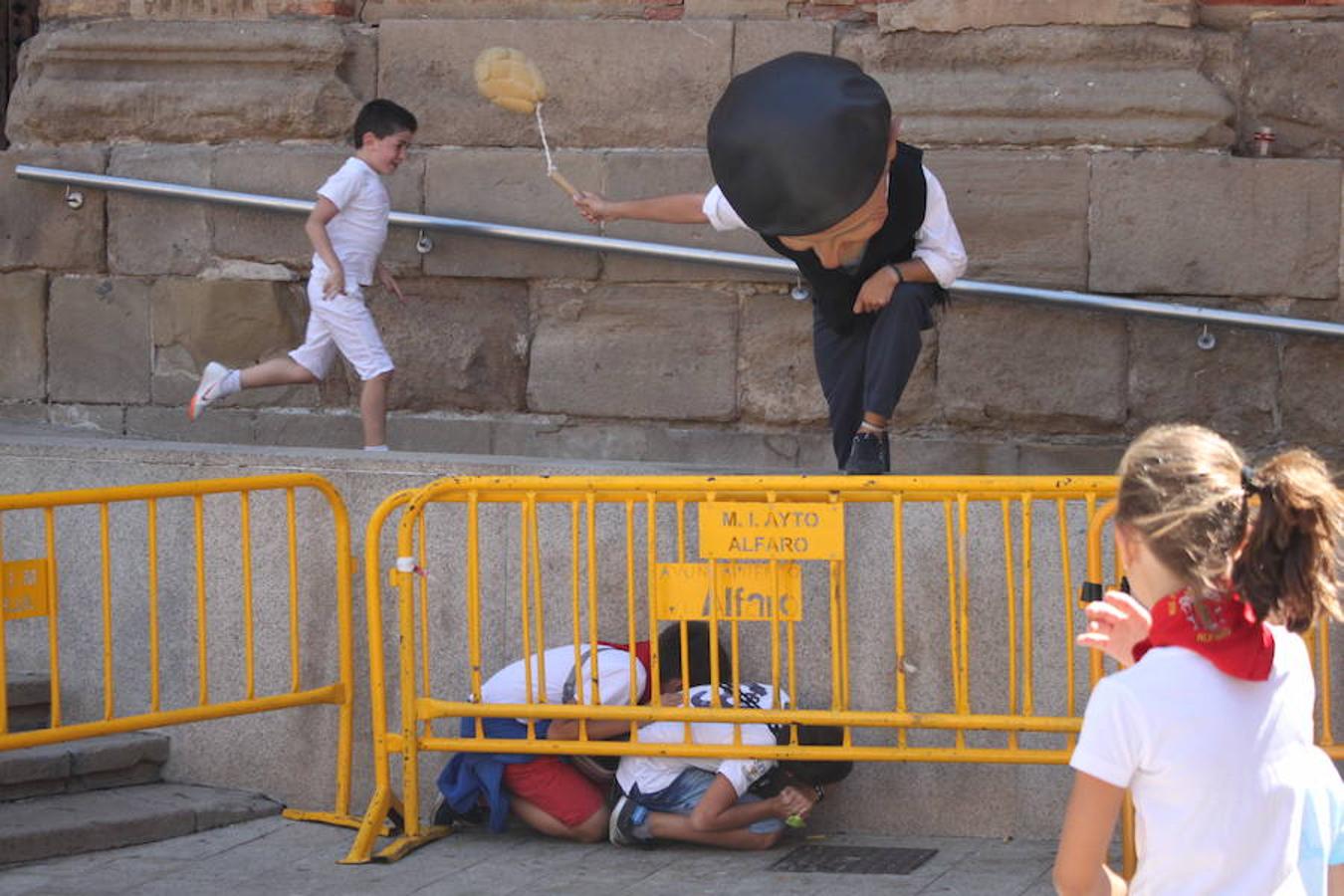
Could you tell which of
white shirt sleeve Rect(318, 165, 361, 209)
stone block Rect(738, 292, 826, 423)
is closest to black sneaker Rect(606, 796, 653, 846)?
stone block Rect(738, 292, 826, 423)

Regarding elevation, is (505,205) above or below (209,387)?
above

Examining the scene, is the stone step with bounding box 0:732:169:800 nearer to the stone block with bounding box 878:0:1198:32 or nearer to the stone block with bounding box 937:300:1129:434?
the stone block with bounding box 937:300:1129:434

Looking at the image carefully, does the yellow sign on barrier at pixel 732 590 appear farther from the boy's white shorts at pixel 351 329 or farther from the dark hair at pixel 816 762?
the boy's white shorts at pixel 351 329

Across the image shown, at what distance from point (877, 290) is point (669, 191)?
7.42ft

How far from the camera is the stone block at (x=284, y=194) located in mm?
8844

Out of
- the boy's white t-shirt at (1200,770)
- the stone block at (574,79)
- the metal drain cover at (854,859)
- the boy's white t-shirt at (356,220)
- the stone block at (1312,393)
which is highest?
the stone block at (574,79)

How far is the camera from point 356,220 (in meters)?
8.30

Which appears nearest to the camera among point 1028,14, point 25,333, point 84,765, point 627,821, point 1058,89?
point 627,821

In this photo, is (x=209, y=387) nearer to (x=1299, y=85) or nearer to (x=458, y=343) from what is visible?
(x=458, y=343)

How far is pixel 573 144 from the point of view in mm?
8719

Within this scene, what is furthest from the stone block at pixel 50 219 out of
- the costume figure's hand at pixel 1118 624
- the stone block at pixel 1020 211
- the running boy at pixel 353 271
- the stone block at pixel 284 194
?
the costume figure's hand at pixel 1118 624

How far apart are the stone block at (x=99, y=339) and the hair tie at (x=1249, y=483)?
22.9 feet

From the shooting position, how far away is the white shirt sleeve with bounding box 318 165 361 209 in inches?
322

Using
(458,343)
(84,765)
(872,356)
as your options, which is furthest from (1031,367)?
(84,765)
